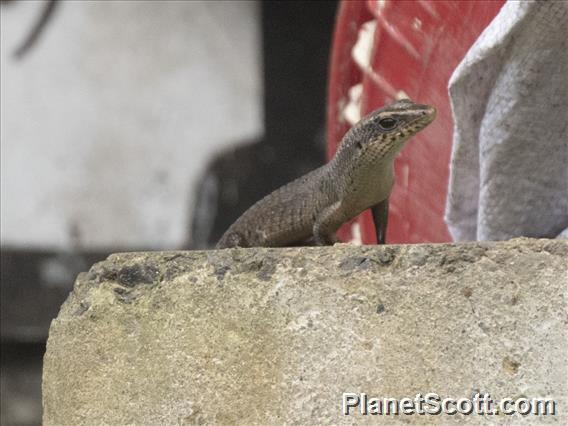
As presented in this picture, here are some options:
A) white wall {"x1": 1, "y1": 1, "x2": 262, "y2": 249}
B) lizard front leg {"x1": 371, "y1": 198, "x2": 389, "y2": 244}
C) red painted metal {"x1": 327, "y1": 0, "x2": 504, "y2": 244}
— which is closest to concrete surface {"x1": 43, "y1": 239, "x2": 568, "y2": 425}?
lizard front leg {"x1": 371, "y1": 198, "x2": 389, "y2": 244}

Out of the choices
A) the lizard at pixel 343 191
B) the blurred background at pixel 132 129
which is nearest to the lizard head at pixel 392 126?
the lizard at pixel 343 191

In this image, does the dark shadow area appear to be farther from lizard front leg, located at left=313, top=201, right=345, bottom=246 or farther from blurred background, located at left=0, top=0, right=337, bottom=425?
lizard front leg, located at left=313, top=201, right=345, bottom=246

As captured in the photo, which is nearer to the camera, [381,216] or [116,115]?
[381,216]

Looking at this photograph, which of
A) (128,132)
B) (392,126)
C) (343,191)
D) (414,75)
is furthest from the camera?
(128,132)

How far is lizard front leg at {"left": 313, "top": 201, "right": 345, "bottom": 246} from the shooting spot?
5.22ft

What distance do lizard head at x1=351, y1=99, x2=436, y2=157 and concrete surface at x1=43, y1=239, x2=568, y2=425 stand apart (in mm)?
292

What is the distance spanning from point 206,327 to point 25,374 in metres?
2.99

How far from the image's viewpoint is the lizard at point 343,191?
4.84 feet

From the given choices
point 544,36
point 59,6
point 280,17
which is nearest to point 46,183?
point 59,6

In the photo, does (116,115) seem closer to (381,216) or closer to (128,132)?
(128,132)

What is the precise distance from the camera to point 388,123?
148 cm

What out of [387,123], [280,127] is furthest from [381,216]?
[280,127]

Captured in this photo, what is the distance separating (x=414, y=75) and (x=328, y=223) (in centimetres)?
51

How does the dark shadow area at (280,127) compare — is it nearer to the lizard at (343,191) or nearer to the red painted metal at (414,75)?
the red painted metal at (414,75)
